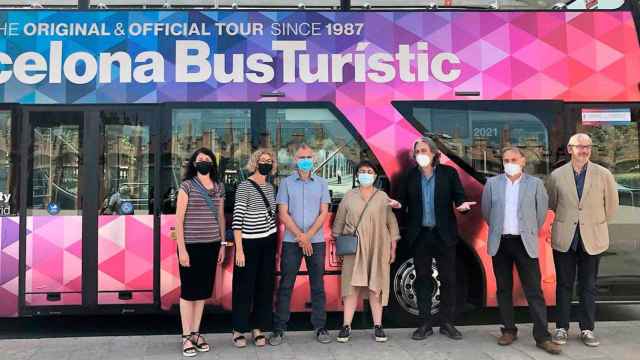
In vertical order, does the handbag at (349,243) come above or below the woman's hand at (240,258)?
above

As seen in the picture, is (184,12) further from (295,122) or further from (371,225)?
(371,225)

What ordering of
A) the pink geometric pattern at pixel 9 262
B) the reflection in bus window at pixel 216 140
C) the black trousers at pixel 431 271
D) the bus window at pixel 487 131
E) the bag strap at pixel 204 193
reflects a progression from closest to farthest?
1. the bag strap at pixel 204 193
2. the black trousers at pixel 431 271
3. the pink geometric pattern at pixel 9 262
4. the reflection in bus window at pixel 216 140
5. the bus window at pixel 487 131

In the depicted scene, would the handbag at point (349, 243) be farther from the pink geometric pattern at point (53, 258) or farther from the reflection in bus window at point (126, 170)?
the pink geometric pattern at point (53, 258)

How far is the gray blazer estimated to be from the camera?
482 cm

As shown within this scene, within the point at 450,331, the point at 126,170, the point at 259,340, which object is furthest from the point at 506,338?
the point at 126,170

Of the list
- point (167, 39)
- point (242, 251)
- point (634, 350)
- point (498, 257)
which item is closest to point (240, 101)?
point (167, 39)

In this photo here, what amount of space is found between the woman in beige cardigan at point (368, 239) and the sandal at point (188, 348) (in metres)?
1.37

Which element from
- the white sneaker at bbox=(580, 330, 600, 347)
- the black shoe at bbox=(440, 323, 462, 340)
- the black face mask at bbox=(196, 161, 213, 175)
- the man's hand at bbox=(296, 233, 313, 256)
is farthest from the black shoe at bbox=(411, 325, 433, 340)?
the black face mask at bbox=(196, 161, 213, 175)

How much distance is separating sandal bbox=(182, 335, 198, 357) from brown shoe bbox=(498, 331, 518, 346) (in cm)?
287

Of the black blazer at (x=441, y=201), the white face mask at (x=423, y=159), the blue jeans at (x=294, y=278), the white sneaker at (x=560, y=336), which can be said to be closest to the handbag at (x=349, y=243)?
the blue jeans at (x=294, y=278)

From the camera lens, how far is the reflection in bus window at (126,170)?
17.5 ft

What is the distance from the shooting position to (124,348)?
4941 millimetres

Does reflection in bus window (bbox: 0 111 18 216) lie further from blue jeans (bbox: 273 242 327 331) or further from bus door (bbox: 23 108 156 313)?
blue jeans (bbox: 273 242 327 331)

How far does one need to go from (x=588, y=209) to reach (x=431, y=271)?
1.57m
